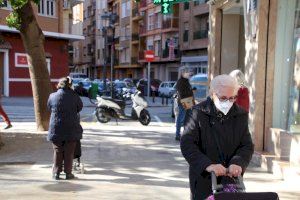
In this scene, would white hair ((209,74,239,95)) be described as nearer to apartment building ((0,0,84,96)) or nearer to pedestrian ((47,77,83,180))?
pedestrian ((47,77,83,180))

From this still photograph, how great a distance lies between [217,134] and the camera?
3.76 m

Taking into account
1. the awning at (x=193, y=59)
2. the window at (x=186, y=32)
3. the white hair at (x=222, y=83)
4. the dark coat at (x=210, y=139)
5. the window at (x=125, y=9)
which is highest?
the window at (x=125, y=9)

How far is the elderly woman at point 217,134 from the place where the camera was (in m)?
3.75

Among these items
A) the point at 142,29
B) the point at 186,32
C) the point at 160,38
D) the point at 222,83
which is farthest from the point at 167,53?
the point at 222,83

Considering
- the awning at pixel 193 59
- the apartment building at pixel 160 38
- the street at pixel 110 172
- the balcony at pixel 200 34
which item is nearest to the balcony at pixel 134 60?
the apartment building at pixel 160 38

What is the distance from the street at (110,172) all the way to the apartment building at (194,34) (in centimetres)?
3200

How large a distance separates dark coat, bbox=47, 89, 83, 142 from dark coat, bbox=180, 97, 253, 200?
385 cm

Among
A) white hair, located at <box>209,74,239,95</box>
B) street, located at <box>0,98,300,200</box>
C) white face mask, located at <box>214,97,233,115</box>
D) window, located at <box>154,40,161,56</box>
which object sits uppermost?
window, located at <box>154,40,161,56</box>

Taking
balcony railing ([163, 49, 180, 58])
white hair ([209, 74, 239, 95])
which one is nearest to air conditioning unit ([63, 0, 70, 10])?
balcony railing ([163, 49, 180, 58])

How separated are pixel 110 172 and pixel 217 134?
4.60m

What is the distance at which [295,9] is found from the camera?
29.5 ft

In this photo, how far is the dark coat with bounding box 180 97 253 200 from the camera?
3752 millimetres

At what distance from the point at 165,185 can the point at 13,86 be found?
2656 cm

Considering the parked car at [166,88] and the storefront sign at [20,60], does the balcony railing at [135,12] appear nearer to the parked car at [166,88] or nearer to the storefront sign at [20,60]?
the parked car at [166,88]
